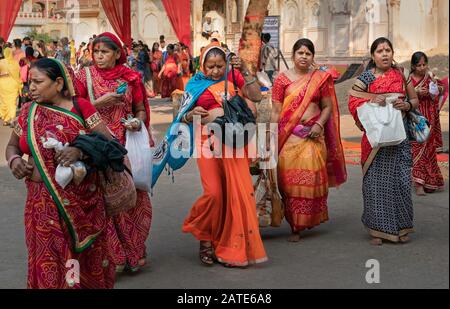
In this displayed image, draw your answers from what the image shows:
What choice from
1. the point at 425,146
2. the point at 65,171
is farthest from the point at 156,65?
the point at 65,171

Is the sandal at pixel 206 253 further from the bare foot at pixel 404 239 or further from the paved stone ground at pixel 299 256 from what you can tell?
the bare foot at pixel 404 239

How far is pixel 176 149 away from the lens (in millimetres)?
6176

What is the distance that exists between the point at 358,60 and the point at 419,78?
63.6ft

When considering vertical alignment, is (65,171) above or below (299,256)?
above

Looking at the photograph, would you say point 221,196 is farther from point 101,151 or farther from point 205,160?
point 101,151

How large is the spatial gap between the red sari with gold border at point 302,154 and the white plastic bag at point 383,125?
502 mm

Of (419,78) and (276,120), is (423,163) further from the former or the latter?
(276,120)

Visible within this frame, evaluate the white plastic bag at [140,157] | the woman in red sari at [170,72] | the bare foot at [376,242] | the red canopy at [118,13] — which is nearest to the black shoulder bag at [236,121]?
the white plastic bag at [140,157]

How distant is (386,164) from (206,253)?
5.52ft

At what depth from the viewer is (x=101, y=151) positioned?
4066 millimetres

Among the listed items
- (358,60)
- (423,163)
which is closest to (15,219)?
(423,163)

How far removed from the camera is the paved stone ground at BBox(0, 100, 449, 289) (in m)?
5.38
